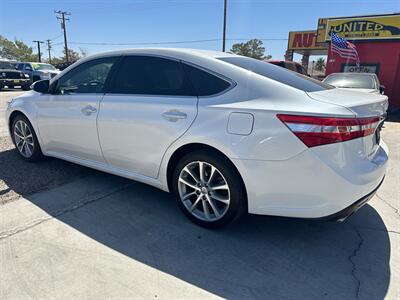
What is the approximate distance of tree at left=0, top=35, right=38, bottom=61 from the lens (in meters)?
72.1

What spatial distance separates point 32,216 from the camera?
3.16m

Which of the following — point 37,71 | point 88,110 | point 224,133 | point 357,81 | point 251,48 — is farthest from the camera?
point 251,48

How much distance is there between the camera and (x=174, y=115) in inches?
115

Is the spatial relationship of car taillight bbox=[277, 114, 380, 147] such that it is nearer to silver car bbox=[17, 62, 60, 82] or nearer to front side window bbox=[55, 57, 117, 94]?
front side window bbox=[55, 57, 117, 94]

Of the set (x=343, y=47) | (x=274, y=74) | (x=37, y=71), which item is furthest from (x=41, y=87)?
(x=37, y=71)

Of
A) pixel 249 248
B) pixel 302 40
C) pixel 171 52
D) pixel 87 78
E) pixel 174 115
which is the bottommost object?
pixel 249 248

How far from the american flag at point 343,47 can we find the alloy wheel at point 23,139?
1384 cm

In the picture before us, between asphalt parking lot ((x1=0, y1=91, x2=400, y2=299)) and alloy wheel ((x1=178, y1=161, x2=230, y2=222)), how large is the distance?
17 centimetres

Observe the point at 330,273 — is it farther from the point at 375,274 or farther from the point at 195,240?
the point at 195,240

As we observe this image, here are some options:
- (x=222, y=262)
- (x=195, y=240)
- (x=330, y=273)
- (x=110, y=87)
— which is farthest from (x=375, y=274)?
(x=110, y=87)

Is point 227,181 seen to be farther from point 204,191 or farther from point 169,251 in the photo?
point 169,251

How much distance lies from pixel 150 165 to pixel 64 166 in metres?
1.99

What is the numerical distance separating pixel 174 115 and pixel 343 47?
14051mm

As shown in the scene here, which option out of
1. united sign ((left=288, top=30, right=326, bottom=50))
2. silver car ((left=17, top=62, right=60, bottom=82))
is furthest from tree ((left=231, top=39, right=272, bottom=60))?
silver car ((left=17, top=62, right=60, bottom=82))
